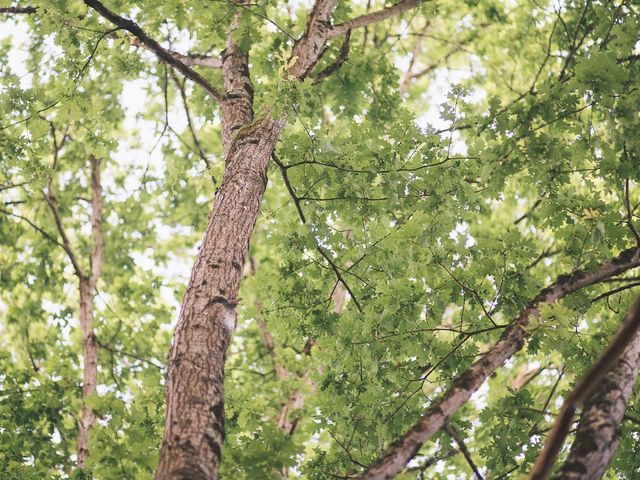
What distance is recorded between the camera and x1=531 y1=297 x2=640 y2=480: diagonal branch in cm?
172

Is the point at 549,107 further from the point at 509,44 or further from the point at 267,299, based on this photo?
the point at 509,44

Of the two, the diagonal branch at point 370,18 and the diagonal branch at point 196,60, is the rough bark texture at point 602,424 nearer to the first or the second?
the diagonal branch at point 370,18

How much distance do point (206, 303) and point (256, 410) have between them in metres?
2.82

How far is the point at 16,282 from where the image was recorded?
31.6ft

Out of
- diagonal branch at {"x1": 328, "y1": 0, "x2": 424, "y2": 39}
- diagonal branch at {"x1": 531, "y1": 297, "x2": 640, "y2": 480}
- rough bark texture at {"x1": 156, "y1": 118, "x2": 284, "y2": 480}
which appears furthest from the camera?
diagonal branch at {"x1": 328, "y1": 0, "x2": 424, "y2": 39}

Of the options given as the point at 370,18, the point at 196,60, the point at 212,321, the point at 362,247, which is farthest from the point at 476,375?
the point at 370,18

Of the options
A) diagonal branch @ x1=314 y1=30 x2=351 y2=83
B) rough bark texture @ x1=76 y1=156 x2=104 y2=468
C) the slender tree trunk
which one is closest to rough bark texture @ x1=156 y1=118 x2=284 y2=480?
diagonal branch @ x1=314 y1=30 x2=351 y2=83

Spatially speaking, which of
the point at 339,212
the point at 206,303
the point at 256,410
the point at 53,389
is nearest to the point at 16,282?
the point at 53,389

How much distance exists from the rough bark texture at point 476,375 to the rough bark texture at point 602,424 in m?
0.51

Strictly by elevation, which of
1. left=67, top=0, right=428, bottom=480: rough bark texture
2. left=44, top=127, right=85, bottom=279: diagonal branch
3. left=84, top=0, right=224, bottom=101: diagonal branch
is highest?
left=44, top=127, right=85, bottom=279: diagonal branch

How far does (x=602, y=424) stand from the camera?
7.52 feet

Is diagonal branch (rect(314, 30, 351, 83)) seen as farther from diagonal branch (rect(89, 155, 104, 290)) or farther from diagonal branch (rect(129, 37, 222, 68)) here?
diagonal branch (rect(89, 155, 104, 290))

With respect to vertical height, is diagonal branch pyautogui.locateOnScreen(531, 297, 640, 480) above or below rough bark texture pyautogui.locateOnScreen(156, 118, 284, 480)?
below

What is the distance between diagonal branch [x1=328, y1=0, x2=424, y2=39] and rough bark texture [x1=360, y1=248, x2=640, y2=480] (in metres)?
3.32
